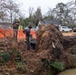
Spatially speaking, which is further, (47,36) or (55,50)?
(47,36)

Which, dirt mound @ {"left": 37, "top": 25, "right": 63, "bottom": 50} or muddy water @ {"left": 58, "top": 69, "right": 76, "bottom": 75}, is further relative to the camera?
dirt mound @ {"left": 37, "top": 25, "right": 63, "bottom": 50}

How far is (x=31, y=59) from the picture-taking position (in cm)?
1666

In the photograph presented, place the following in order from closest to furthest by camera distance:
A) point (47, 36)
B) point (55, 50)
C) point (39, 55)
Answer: point (39, 55) → point (55, 50) → point (47, 36)

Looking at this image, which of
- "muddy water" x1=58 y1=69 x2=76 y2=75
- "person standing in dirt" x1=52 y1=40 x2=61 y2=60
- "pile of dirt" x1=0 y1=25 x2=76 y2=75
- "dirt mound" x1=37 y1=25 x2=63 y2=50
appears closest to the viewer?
"pile of dirt" x1=0 y1=25 x2=76 y2=75

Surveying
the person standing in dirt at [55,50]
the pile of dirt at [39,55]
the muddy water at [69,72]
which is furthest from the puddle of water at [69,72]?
the person standing in dirt at [55,50]

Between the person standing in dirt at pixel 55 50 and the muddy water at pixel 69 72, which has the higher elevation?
the person standing in dirt at pixel 55 50

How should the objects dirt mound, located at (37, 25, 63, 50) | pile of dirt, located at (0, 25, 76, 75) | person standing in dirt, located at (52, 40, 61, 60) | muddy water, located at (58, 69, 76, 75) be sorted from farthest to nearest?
dirt mound, located at (37, 25, 63, 50), person standing in dirt, located at (52, 40, 61, 60), muddy water, located at (58, 69, 76, 75), pile of dirt, located at (0, 25, 76, 75)

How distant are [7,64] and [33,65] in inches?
71.8

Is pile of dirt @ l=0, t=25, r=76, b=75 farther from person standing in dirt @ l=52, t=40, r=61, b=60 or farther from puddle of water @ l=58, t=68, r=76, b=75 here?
puddle of water @ l=58, t=68, r=76, b=75

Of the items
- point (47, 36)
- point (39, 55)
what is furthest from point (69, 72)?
point (39, 55)

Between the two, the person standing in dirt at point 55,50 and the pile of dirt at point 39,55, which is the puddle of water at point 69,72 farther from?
the person standing in dirt at point 55,50

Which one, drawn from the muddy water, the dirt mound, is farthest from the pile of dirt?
the muddy water

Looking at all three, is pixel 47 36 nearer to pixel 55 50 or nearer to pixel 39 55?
pixel 55 50

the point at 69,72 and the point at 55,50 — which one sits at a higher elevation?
the point at 55,50
